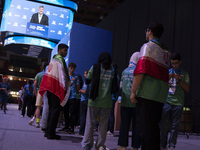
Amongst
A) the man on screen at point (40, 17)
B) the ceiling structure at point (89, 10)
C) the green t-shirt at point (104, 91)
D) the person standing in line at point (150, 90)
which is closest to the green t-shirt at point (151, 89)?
the person standing in line at point (150, 90)

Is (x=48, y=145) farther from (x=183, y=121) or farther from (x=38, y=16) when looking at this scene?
(x=38, y=16)

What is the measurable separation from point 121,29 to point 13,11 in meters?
5.64

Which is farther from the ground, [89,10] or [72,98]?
[89,10]

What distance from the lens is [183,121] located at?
7289 millimetres

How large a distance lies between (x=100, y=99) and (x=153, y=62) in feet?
3.44

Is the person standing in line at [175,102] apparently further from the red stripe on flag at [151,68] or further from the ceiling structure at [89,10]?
the ceiling structure at [89,10]

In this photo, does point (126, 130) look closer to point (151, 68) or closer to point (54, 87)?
point (151, 68)

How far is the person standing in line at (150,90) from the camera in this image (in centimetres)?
196

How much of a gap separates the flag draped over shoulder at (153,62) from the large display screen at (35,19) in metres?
11.1

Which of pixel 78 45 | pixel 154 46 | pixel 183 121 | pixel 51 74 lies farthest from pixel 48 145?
pixel 183 121

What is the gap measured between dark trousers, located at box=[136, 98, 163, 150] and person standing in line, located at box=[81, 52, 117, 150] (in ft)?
3.19

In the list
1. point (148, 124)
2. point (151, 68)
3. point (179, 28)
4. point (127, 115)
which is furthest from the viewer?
point (179, 28)

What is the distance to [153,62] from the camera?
209 cm

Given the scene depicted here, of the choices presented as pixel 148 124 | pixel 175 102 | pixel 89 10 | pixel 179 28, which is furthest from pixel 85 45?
pixel 89 10
